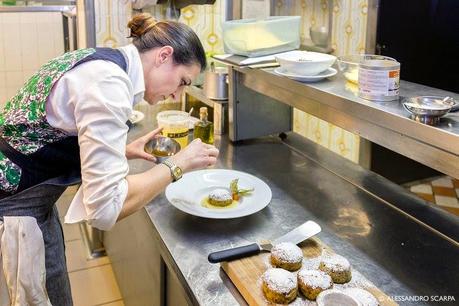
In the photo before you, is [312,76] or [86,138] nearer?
[86,138]

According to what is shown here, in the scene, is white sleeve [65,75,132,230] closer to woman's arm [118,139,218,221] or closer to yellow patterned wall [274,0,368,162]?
woman's arm [118,139,218,221]

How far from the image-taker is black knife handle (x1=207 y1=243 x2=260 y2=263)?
40.1 inches

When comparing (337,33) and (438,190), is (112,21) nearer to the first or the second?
(337,33)

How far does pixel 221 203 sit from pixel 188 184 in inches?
6.9

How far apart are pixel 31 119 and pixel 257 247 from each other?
59cm

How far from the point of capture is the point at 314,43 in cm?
329

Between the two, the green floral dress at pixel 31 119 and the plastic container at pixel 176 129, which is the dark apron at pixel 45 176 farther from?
the plastic container at pixel 176 129

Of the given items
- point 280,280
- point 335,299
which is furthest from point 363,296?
point 280,280

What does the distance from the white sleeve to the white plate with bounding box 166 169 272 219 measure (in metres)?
0.34

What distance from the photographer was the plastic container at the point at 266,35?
1604 millimetres

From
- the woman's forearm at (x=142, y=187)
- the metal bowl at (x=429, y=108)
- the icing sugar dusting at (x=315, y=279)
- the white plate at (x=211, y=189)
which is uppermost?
the metal bowl at (x=429, y=108)

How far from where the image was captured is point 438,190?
9.99ft

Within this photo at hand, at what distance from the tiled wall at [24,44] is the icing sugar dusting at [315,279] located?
10.7 feet

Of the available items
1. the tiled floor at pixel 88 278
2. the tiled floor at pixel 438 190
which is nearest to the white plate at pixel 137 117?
the tiled floor at pixel 88 278
